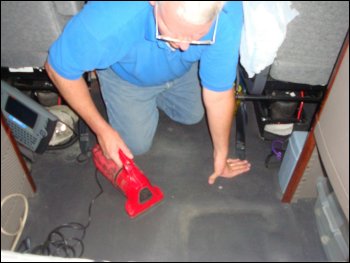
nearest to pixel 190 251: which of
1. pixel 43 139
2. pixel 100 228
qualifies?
pixel 100 228

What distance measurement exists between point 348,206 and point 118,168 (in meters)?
0.68

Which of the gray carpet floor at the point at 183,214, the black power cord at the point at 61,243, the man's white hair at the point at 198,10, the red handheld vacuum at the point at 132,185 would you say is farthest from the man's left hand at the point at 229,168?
the man's white hair at the point at 198,10

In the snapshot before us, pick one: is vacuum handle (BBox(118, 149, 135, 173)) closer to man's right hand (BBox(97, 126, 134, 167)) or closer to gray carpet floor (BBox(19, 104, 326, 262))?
man's right hand (BBox(97, 126, 134, 167))

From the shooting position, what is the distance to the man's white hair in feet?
1.70

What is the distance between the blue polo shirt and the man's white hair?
0.14ft

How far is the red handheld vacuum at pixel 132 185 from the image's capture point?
106 cm

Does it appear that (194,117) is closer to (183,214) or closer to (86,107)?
(183,214)

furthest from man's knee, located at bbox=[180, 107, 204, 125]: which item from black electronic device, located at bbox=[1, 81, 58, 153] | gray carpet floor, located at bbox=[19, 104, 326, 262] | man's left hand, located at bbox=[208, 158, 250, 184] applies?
black electronic device, located at bbox=[1, 81, 58, 153]

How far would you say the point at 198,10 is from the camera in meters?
0.53

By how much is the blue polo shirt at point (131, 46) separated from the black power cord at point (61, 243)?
1.66ft

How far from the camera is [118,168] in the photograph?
108 cm

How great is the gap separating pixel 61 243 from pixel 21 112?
1.44 feet

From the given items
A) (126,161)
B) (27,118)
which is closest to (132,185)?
(126,161)

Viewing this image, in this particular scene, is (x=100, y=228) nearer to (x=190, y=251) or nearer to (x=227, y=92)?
(x=190, y=251)
